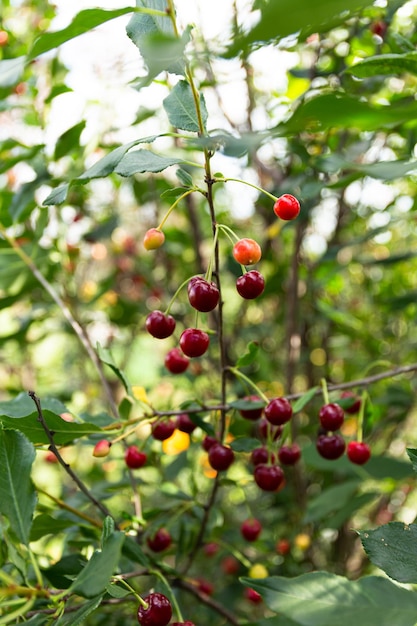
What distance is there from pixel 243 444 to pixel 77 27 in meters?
0.50

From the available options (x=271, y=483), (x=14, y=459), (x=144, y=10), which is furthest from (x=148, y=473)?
(x=144, y=10)

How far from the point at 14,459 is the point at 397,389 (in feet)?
2.86

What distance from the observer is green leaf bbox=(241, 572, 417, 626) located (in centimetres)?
37

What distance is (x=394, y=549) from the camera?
0.48m

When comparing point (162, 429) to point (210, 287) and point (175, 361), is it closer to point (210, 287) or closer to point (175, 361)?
point (175, 361)

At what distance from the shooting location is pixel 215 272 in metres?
0.59

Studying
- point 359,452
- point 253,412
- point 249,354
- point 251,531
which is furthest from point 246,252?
point 251,531

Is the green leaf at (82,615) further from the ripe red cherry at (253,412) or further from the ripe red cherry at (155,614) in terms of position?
the ripe red cherry at (253,412)

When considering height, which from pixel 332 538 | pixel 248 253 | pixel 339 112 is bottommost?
pixel 332 538

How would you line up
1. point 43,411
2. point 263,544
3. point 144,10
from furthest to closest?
1. point 263,544
2. point 43,411
3. point 144,10

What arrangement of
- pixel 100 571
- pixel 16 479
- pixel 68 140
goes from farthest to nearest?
pixel 68 140, pixel 16 479, pixel 100 571

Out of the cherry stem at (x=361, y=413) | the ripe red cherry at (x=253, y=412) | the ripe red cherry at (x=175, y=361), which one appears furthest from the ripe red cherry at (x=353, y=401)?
the ripe red cherry at (x=175, y=361)

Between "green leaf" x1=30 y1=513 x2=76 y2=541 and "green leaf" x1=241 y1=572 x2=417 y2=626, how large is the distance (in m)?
0.32

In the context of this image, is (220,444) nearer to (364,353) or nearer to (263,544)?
(263,544)
